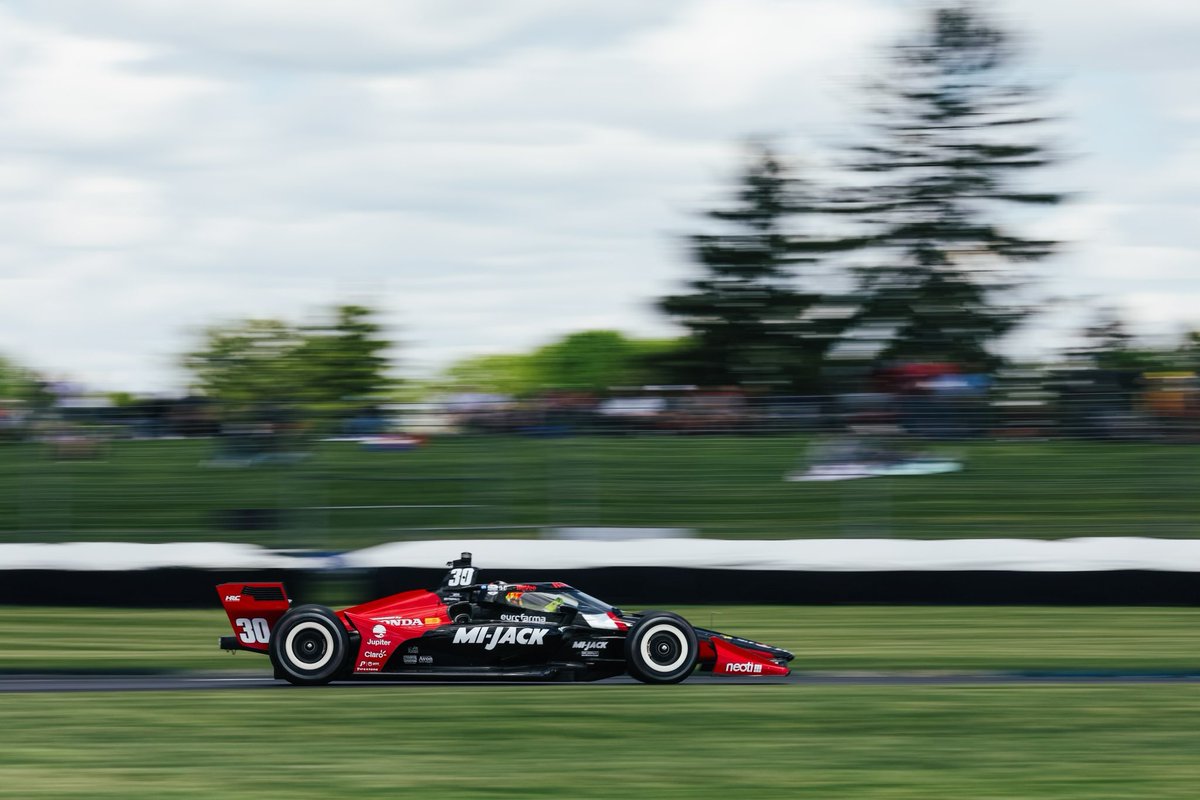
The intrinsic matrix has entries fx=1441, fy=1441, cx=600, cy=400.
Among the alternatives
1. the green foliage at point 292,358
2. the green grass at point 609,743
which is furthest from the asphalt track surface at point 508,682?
the green foliage at point 292,358

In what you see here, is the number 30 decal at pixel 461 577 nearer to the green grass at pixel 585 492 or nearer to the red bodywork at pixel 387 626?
the red bodywork at pixel 387 626

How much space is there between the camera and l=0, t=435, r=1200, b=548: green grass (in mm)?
13492

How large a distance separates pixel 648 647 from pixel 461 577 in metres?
1.20

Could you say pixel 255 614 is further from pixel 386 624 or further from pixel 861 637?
pixel 861 637

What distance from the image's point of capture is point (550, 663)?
863 centimetres

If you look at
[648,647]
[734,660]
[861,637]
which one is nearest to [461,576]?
[648,647]

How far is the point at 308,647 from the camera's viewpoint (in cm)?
860

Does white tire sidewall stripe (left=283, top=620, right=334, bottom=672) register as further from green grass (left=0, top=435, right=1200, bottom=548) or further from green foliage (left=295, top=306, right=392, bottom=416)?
green foliage (left=295, top=306, right=392, bottom=416)

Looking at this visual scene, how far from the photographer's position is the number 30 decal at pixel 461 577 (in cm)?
867

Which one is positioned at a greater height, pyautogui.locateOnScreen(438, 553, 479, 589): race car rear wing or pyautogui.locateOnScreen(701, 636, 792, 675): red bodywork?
pyautogui.locateOnScreen(438, 553, 479, 589): race car rear wing

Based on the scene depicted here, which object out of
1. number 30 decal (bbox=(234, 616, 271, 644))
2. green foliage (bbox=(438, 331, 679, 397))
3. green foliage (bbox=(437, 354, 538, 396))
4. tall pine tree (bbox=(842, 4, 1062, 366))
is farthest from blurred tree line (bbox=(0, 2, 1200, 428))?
green foliage (bbox=(437, 354, 538, 396))

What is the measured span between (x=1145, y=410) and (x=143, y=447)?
32.2 ft

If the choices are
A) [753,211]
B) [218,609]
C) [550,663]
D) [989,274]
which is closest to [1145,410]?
[550,663]

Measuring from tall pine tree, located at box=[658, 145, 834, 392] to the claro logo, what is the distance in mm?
26832
